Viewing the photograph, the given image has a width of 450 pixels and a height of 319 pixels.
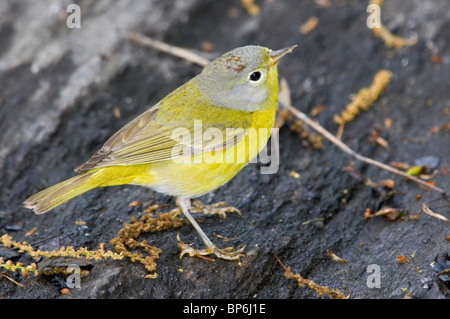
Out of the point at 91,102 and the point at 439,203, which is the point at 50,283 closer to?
the point at 91,102

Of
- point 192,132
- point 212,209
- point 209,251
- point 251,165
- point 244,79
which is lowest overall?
point 209,251

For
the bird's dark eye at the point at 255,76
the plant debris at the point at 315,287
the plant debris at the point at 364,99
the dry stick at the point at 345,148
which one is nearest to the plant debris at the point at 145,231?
the plant debris at the point at 315,287

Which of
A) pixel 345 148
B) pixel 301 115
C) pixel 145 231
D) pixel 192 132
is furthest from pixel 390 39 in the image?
pixel 145 231

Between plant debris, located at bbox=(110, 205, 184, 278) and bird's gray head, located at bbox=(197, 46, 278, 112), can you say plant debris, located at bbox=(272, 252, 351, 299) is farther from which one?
bird's gray head, located at bbox=(197, 46, 278, 112)

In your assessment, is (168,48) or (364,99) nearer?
(364,99)

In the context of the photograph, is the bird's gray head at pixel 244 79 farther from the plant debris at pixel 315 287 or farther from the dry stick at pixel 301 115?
the plant debris at pixel 315 287

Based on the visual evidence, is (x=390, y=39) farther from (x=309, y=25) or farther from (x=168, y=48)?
(x=168, y=48)

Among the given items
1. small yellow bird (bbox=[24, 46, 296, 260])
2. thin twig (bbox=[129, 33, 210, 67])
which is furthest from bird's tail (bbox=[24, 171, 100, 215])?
thin twig (bbox=[129, 33, 210, 67])
